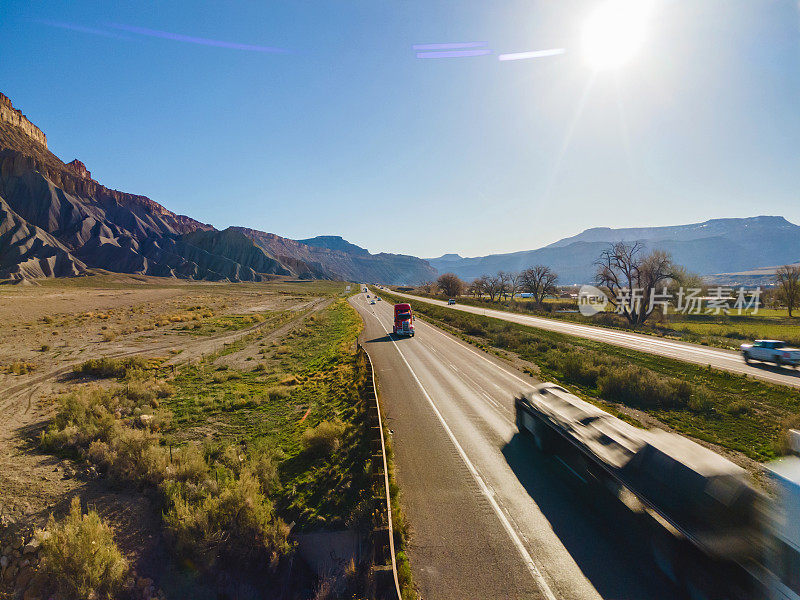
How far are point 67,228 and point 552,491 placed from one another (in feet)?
730

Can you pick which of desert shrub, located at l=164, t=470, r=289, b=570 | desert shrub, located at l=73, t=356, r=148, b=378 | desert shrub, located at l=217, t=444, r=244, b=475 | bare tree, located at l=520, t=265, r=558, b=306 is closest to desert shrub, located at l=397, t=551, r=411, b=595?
desert shrub, located at l=164, t=470, r=289, b=570

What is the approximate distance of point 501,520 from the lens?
7754mm

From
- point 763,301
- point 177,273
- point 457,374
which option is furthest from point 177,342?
point 177,273

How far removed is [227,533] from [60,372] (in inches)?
906

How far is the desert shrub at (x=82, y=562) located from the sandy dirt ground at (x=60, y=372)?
965mm

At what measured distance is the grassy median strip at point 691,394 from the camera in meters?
12.5

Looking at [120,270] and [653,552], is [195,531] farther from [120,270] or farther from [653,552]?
[120,270]

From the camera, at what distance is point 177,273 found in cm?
15488

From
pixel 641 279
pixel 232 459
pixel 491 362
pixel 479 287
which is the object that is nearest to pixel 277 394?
pixel 232 459

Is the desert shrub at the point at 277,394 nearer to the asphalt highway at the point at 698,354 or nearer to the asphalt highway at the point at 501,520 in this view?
the asphalt highway at the point at 501,520

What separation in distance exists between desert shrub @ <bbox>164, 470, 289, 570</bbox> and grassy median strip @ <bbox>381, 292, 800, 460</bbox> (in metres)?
15.7

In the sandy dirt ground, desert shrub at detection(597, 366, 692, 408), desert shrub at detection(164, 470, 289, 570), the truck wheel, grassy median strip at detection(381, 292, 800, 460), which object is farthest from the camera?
desert shrub at detection(597, 366, 692, 408)

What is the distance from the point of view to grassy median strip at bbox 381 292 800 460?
12.5 meters

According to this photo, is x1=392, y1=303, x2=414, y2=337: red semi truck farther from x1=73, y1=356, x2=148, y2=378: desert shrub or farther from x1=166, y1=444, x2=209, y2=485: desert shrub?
x1=166, y1=444, x2=209, y2=485: desert shrub
